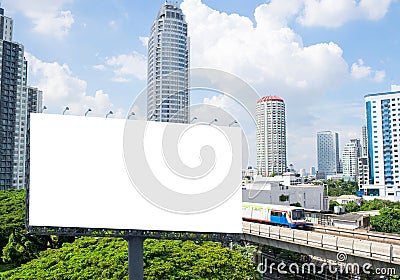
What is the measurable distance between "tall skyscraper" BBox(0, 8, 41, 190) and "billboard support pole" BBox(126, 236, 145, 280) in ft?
115

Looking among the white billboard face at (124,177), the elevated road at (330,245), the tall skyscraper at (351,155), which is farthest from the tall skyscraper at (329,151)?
Result: the white billboard face at (124,177)

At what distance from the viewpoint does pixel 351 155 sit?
117312 millimetres

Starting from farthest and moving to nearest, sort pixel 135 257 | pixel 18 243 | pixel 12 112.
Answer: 1. pixel 12 112
2. pixel 18 243
3. pixel 135 257

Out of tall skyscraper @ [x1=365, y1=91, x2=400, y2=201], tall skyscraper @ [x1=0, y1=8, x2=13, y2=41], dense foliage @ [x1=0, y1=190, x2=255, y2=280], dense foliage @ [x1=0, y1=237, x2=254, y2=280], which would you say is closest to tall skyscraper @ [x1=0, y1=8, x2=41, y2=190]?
tall skyscraper @ [x1=0, y1=8, x2=13, y2=41]

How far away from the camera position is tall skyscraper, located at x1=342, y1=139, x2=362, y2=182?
117000 millimetres

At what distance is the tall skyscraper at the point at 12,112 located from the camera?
42.7 meters

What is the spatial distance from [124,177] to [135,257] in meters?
2.16

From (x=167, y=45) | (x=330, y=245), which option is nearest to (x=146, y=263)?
(x=330, y=245)

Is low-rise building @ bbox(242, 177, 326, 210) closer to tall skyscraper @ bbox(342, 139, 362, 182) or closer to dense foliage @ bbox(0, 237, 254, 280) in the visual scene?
dense foliage @ bbox(0, 237, 254, 280)

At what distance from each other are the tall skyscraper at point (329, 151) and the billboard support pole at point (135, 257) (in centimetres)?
13489

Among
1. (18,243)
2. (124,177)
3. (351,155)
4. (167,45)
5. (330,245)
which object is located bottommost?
(18,243)

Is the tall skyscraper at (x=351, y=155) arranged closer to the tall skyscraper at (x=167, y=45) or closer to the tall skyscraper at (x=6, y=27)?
the tall skyscraper at (x=167, y=45)

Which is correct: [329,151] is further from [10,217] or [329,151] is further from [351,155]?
[10,217]

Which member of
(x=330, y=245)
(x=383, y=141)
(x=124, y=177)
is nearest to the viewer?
(x=124, y=177)
